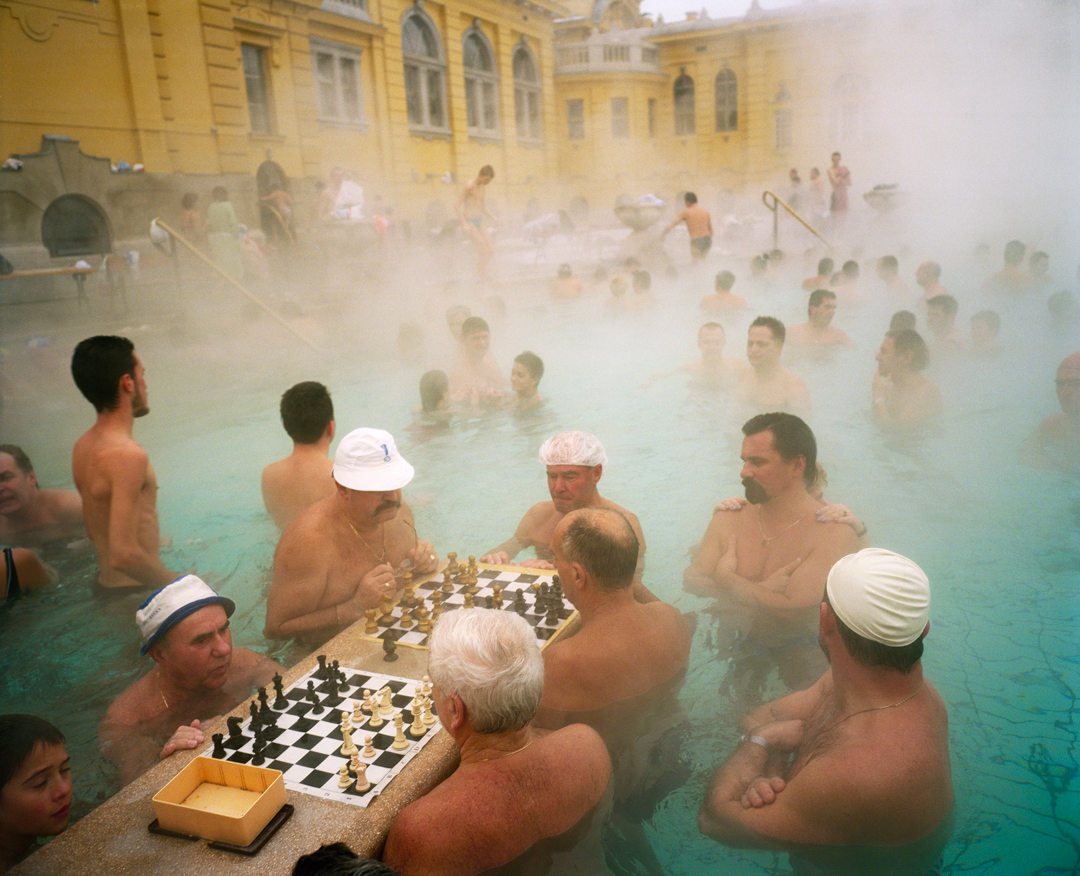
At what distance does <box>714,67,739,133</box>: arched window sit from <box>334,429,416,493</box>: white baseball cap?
113 feet

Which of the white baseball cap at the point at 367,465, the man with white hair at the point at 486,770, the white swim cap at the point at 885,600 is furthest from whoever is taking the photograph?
the white baseball cap at the point at 367,465

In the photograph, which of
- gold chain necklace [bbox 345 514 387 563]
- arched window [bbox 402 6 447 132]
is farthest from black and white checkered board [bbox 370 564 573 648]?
arched window [bbox 402 6 447 132]

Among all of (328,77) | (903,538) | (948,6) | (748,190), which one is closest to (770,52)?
(748,190)

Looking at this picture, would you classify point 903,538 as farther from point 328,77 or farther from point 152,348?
point 328,77

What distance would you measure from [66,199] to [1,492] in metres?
10.1

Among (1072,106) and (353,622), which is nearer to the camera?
(353,622)

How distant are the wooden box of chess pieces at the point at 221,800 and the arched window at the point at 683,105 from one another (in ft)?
120

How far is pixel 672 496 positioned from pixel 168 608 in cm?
453

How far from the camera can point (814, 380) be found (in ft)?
29.8

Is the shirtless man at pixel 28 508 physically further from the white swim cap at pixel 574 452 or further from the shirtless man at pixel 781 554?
the shirtless man at pixel 781 554

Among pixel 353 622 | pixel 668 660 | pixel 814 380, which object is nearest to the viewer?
pixel 668 660

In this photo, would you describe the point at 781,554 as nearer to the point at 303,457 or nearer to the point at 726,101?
the point at 303,457

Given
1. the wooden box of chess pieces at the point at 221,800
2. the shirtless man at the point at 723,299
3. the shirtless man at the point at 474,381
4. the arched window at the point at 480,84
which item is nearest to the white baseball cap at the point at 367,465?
the wooden box of chess pieces at the point at 221,800

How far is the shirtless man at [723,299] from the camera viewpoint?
12.1 m
